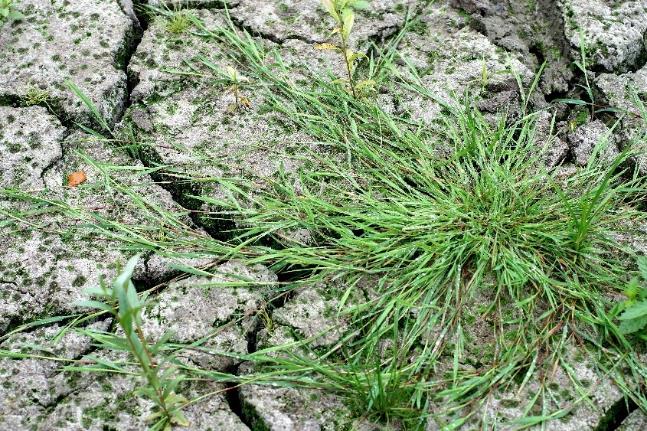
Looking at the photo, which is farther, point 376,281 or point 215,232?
point 215,232

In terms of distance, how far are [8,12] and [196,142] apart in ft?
2.74

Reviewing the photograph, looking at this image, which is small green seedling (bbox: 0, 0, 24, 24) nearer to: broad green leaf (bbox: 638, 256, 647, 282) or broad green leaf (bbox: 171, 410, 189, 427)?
broad green leaf (bbox: 171, 410, 189, 427)

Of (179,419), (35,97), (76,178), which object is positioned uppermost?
(35,97)

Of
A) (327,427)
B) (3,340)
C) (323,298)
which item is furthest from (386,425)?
(3,340)

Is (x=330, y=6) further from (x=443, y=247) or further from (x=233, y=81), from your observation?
(x=443, y=247)

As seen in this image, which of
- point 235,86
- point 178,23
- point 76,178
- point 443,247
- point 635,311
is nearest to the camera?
point 635,311

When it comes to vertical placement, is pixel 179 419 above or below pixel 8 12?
below

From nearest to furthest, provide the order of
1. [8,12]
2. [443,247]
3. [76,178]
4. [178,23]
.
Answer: [443,247]
[76,178]
[8,12]
[178,23]

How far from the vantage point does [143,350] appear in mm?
1583

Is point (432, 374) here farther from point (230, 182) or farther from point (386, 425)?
point (230, 182)

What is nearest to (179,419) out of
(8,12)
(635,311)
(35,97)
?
(635,311)

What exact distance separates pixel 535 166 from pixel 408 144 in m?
0.39

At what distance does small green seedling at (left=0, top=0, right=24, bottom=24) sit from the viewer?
2508 millimetres

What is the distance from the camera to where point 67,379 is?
70.6 inches
